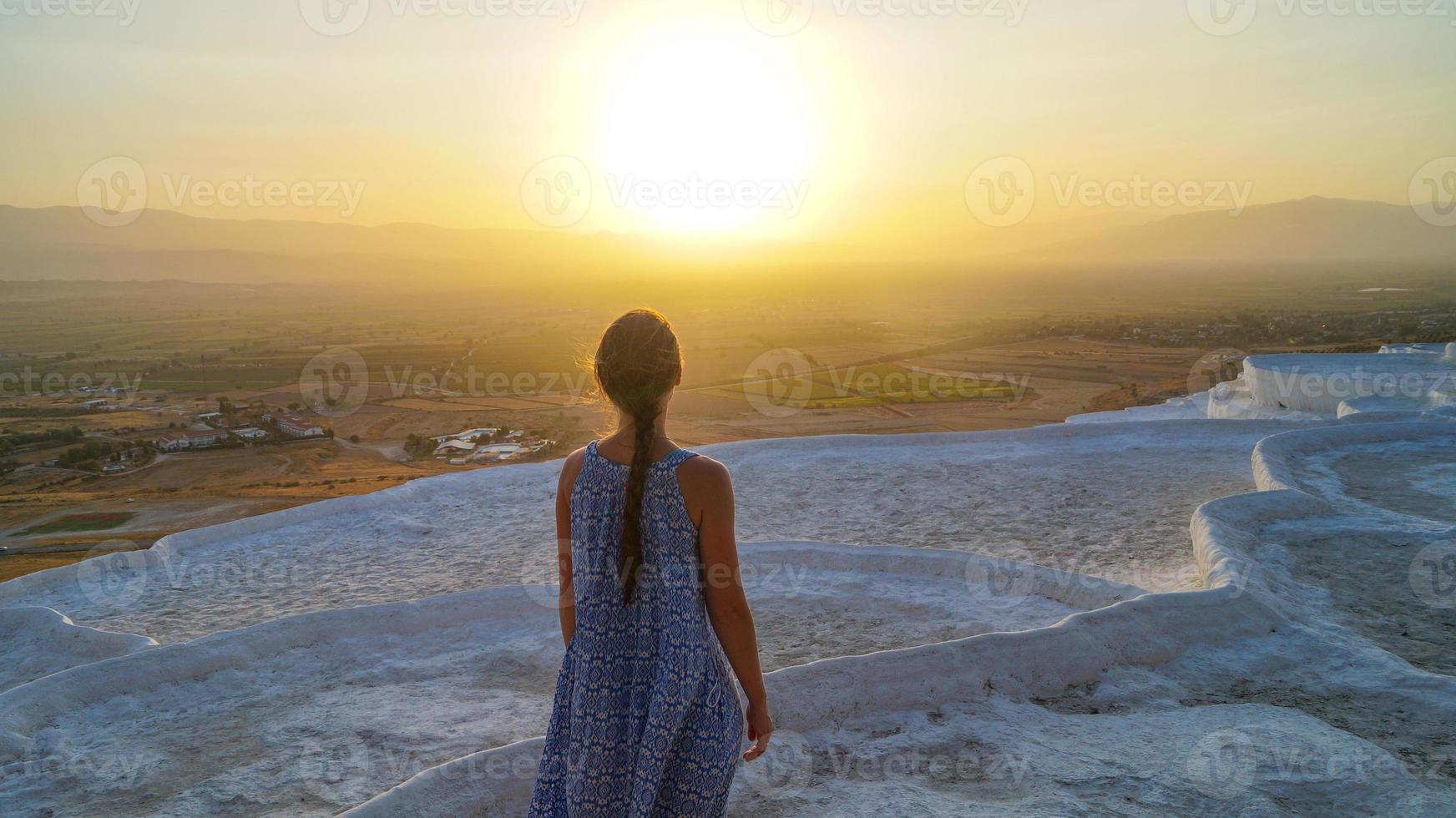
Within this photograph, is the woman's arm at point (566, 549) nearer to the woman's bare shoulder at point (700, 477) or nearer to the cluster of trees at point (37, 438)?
the woman's bare shoulder at point (700, 477)

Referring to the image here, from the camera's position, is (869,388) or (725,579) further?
(869,388)

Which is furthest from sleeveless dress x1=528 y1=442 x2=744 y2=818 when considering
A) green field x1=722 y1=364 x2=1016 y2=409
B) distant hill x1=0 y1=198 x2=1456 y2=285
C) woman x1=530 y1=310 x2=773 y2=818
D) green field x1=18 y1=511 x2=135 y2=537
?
distant hill x1=0 y1=198 x2=1456 y2=285

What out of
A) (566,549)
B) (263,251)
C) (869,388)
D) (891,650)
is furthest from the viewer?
(263,251)

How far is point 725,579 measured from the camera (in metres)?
2.28

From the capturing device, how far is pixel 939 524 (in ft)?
25.0

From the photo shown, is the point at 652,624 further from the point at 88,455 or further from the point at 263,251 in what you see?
the point at 263,251

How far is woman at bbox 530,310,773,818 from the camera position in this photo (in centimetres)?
221

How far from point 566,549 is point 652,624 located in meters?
0.34

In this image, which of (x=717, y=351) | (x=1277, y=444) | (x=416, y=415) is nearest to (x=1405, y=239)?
(x=717, y=351)

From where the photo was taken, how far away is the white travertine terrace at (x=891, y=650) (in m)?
3.48

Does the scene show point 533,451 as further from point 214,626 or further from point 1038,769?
point 1038,769

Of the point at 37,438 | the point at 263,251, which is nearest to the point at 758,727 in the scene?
the point at 37,438

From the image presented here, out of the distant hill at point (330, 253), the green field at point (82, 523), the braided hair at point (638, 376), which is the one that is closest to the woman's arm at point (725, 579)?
the braided hair at point (638, 376)

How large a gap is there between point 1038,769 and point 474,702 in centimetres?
260
